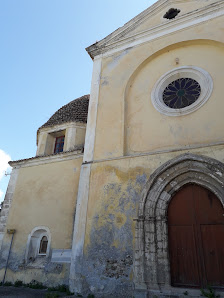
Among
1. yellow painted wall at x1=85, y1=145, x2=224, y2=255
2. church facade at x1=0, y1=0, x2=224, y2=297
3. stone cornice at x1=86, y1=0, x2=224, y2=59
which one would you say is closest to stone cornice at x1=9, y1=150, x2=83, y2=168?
church facade at x1=0, y1=0, x2=224, y2=297

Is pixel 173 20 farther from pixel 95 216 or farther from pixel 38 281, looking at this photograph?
pixel 38 281

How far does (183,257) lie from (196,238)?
52cm

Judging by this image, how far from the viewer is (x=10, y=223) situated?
891 cm

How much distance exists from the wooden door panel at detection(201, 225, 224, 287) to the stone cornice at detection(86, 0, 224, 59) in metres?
6.51

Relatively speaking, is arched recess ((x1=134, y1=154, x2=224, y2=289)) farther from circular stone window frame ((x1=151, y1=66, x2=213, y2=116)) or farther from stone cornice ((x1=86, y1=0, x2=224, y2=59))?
stone cornice ((x1=86, y1=0, x2=224, y2=59))

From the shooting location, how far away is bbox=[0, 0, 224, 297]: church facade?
553 centimetres

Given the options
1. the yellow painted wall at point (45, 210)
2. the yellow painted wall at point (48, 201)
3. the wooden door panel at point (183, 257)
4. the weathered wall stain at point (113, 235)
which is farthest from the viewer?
the yellow painted wall at point (48, 201)

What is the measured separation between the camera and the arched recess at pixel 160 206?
17.6ft

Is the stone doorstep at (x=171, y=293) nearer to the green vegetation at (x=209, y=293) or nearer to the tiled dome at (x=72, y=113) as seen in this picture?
the green vegetation at (x=209, y=293)

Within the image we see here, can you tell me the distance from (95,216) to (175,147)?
2.91m

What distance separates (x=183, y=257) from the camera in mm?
5445

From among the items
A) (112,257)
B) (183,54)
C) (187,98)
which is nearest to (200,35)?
(183,54)

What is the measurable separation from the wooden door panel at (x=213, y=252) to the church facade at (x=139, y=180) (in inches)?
0.8

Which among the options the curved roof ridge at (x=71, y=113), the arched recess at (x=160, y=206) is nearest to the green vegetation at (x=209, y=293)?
the arched recess at (x=160, y=206)
